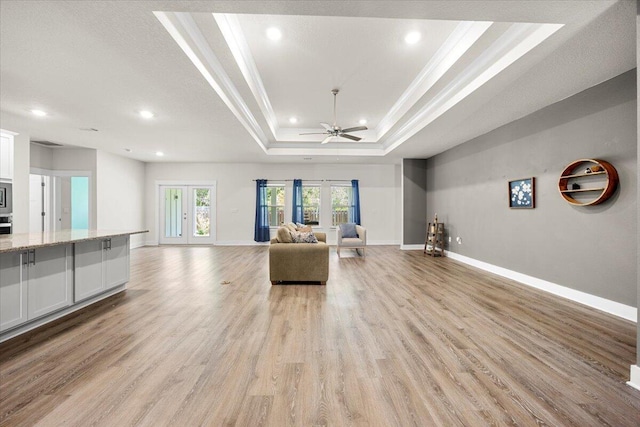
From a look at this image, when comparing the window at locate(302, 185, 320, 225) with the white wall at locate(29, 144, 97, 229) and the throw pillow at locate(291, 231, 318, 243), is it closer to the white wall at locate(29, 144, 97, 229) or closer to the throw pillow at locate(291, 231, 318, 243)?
the throw pillow at locate(291, 231, 318, 243)

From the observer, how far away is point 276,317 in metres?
Result: 3.06

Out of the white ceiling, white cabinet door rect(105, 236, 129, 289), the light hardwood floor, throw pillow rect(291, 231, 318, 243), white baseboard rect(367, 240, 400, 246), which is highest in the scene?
the white ceiling

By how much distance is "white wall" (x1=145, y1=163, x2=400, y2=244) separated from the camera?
356 inches

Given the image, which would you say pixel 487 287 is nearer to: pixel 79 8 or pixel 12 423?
pixel 12 423

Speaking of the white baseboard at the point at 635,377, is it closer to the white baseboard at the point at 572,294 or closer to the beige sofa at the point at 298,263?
the white baseboard at the point at 572,294

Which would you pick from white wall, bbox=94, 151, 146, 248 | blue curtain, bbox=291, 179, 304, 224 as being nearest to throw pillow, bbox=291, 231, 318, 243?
blue curtain, bbox=291, 179, 304, 224

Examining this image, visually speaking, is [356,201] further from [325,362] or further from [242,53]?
[325,362]

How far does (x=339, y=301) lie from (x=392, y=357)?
1.39 meters

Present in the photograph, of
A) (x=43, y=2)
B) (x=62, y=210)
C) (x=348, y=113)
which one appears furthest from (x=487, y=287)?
(x=62, y=210)

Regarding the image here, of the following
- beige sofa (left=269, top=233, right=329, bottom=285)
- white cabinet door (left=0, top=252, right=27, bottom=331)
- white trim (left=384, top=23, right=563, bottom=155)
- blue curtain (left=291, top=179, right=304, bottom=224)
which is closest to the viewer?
white cabinet door (left=0, top=252, right=27, bottom=331)

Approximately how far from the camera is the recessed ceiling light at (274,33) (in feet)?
10.3

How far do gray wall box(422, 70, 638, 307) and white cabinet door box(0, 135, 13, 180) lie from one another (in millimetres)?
8152

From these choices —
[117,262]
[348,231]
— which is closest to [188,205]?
[348,231]

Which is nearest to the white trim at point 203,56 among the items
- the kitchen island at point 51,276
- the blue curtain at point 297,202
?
the kitchen island at point 51,276
